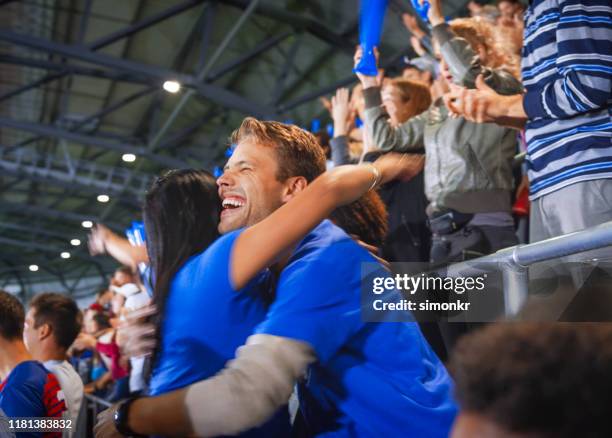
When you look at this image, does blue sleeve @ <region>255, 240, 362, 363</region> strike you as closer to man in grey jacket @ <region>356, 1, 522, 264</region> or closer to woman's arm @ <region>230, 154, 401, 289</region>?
woman's arm @ <region>230, 154, 401, 289</region>

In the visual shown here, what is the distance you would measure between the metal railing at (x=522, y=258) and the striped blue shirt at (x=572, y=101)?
443 millimetres

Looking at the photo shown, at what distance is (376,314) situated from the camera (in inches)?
48.1

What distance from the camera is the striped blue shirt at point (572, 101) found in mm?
1818

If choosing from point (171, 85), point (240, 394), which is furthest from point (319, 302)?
point (171, 85)

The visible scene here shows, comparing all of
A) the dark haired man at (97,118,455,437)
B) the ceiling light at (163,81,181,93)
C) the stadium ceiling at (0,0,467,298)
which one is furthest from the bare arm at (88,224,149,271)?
the ceiling light at (163,81,181,93)

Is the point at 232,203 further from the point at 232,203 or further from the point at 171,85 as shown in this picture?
the point at 171,85

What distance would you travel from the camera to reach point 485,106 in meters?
1.95

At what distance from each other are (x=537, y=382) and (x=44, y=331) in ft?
9.33

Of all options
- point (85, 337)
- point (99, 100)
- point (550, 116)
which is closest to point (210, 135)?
point (99, 100)

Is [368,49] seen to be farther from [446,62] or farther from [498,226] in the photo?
[498,226]

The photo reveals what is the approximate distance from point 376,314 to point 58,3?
29.9ft

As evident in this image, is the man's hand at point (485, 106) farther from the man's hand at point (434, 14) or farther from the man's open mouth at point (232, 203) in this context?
the man's open mouth at point (232, 203)

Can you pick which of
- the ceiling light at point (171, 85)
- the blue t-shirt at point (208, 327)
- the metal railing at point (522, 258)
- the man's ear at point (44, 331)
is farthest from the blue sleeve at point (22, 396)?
the ceiling light at point (171, 85)

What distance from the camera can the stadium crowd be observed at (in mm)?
596
